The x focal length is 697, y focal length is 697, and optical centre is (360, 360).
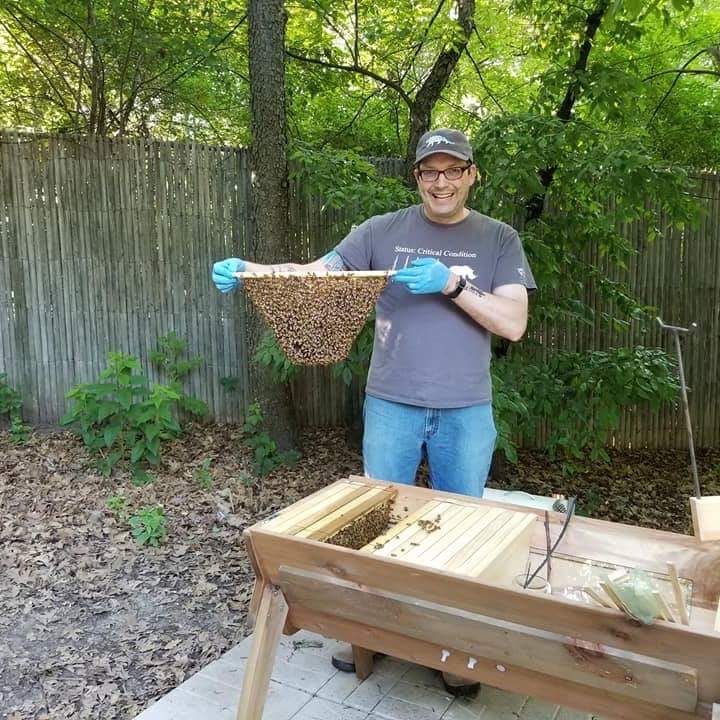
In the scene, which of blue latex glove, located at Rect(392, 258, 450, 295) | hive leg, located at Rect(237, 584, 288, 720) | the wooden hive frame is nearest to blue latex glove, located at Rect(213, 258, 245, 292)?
blue latex glove, located at Rect(392, 258, 450, 295)

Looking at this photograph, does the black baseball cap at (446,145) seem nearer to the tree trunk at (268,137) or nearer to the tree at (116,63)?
the tree trunk at (268,137)

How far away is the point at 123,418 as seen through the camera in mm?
4875

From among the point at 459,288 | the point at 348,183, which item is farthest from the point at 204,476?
the point at 459,288

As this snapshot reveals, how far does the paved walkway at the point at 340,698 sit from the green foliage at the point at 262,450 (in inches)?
88.5

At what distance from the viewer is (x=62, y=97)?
21.7 feet

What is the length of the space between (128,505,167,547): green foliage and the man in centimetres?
188

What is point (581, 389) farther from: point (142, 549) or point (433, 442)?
point (142, 549)

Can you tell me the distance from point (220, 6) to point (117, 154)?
190 cm

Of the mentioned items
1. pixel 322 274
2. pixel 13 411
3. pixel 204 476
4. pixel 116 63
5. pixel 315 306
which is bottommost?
pixel 204 476

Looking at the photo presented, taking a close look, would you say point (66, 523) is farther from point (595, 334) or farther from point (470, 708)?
point (595, 334)

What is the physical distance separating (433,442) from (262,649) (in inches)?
42.0

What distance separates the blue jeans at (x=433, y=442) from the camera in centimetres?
255

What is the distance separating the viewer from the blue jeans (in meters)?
2.55

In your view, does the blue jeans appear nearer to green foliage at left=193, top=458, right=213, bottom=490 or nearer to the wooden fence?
green foliage at left=193, top=458, right=213, bottom=490
